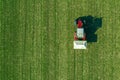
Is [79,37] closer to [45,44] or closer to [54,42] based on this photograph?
[54,42]

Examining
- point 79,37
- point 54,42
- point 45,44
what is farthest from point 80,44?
point 45,44

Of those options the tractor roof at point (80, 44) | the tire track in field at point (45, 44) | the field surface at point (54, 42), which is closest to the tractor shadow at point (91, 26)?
the field surface at point (54, 42)

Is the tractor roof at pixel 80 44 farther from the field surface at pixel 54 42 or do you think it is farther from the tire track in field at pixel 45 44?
the tire track in field at pixel 45 44

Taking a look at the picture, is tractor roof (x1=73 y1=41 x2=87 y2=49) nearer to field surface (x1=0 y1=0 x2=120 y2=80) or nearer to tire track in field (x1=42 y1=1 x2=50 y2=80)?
field surface (x1=0 y1=0 x2=120 y2=80)

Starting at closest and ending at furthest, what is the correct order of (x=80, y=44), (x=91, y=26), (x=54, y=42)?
(x=80, y=44), (x=91, y=26), (x=54, y=42)

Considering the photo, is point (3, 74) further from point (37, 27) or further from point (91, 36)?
point (91, 36)

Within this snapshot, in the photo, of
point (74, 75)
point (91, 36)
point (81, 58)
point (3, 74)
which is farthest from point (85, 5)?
point (3, 74)
